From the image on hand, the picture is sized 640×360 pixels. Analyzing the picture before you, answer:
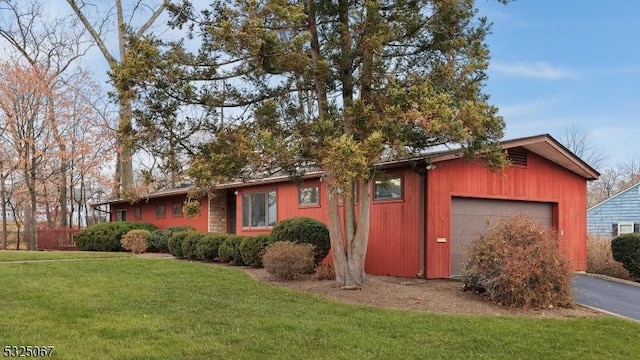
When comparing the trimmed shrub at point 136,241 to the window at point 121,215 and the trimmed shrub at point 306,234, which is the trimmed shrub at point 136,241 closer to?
the window at point 121,215

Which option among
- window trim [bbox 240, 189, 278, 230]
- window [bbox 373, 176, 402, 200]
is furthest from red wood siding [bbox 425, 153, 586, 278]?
window trim [bbox 240, 189, 278, 230]

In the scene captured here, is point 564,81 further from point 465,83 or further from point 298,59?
point 298,59

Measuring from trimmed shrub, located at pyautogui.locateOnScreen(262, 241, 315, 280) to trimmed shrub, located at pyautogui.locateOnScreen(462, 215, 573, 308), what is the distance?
341cm

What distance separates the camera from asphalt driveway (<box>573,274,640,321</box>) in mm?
9969

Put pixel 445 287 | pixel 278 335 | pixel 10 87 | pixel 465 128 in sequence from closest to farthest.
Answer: pixel 278 335
pixel 465 128
pixel 445 287
pixel 10 87

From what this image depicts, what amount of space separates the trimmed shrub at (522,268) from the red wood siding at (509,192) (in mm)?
924

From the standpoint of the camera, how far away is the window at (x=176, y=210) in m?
23.4

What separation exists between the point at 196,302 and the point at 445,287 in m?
4.99

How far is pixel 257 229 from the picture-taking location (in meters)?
18.2

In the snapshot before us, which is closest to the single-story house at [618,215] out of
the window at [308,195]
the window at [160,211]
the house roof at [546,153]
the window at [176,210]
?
the house roof at [546,153]

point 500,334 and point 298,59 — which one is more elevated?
point 298,59

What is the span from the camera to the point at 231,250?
14.9m

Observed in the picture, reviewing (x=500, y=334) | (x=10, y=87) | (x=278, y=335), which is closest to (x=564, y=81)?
(x=500, y=334)

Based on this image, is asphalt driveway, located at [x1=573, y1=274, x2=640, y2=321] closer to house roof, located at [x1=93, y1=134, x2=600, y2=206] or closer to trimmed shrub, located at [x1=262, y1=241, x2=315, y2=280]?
house roof, located at [x1=93, y1=134, x2=600, y2=206]
